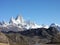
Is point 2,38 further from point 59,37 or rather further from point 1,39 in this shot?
point 59,37

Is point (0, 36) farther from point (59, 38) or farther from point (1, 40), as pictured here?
point (59, 38)

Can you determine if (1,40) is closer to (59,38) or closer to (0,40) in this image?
(0,40)

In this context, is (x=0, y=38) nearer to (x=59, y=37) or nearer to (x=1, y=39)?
(x=1, y=39)

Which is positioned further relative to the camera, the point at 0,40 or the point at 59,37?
the point at 59,37

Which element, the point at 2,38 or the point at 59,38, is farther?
the point at 59,38

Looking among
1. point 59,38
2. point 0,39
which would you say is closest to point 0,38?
point 0,39

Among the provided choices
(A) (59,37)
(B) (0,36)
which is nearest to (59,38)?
(A) (59,37)
